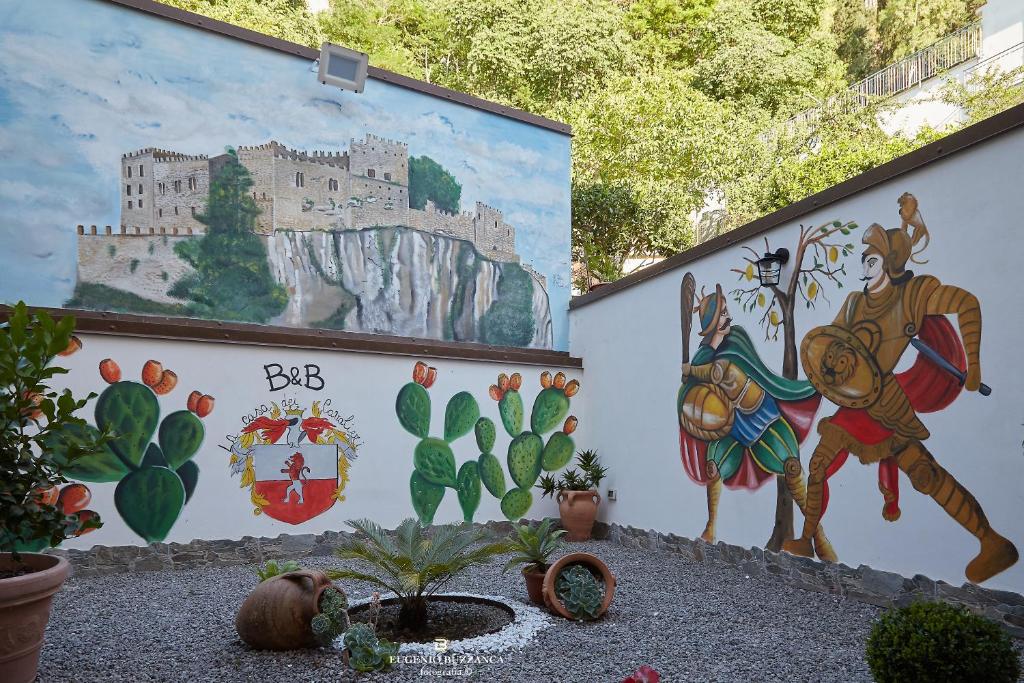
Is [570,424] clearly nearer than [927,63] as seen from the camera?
Yes

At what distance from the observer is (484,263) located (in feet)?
33.7

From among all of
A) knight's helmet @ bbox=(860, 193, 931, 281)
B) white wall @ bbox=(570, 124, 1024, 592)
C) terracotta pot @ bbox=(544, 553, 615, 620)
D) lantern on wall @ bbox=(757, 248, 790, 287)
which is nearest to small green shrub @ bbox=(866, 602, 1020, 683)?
white wall @ bbox=(570, 124, 1024, 592)

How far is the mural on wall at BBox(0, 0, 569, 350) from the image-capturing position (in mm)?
7469

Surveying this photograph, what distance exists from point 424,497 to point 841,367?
4900 mm

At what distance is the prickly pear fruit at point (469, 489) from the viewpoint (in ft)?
29.2

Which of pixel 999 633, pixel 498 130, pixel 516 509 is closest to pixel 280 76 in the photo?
pixel 498 130

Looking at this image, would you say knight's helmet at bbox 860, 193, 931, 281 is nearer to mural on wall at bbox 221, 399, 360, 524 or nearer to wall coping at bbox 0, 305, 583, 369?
wall coping at bbox 0, 305, 583, 369

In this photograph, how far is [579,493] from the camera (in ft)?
29.8

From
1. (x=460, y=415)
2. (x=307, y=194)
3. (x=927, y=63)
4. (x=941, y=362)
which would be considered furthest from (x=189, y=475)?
(x=927, y=63)

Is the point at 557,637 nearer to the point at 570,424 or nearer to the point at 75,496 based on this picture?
the point at 75,496

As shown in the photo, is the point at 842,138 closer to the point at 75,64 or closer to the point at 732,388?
the point at 732,388

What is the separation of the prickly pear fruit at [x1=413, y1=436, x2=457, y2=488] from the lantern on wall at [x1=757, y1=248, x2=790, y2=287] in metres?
4.23

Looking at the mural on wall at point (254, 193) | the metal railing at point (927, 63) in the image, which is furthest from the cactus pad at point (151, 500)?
the metal railing at point (927, 63)

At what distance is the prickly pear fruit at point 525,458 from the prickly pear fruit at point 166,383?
4049 millimetres
